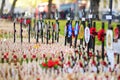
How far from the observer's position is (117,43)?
5.66 meters

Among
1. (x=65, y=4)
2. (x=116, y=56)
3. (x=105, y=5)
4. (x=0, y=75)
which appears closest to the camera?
(x=0, y=75)

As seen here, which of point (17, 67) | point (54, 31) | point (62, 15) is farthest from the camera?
point (62, 15)

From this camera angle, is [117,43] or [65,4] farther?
[65,4]

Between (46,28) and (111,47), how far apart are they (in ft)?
21.2

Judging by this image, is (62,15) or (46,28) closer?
(46,28)

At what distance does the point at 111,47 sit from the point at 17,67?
44.6 inches

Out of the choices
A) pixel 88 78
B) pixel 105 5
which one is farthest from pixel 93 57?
pixel 105 5

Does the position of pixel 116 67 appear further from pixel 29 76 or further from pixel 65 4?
pixel 65 4

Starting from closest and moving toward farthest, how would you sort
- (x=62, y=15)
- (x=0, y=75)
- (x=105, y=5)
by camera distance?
(x=0, y=75)
(x=62, y=15)
(x=105, y=5)

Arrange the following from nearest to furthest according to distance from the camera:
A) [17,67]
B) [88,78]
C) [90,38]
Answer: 1. [88,78]
2. [17,67]
3. [90,38]

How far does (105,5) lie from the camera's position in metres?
47.6

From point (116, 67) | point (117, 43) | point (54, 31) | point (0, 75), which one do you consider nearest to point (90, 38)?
point (117, 43)

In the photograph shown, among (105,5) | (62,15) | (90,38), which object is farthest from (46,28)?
(105,5)

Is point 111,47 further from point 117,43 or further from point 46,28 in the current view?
point 46,28
